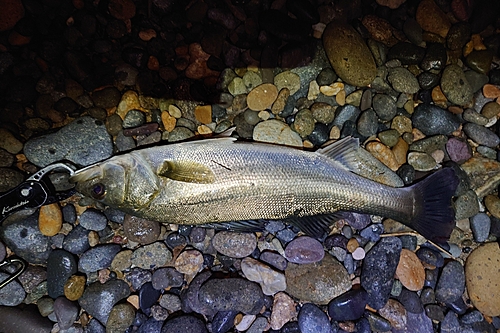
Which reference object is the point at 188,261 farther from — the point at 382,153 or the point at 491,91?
the point at 491,91

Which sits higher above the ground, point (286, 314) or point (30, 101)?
point (30, 101)

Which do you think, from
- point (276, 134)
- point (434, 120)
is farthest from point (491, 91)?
point (276, 134)

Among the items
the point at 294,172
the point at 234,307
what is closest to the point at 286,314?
the point at 234,307

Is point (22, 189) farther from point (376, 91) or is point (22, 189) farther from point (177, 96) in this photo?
point (376, 91)

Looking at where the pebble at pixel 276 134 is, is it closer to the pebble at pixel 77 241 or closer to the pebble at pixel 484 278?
the pebble at pixel 77 241

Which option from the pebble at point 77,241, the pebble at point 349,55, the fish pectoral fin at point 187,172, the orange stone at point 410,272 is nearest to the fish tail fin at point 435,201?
the orange stone at point 410,272

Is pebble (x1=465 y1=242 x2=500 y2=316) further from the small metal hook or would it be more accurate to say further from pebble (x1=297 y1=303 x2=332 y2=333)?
the small metal hook

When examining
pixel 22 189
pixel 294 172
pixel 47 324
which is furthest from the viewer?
pixel 47 324
